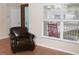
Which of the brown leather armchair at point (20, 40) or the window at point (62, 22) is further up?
the window at point (62, 22)

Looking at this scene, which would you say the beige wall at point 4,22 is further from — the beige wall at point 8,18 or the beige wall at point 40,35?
the beige wall at point 40,35

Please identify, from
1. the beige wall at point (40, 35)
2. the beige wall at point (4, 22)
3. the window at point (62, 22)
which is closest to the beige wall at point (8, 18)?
the beige wall at point (4, 22)

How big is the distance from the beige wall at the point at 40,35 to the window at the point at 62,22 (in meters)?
0.05

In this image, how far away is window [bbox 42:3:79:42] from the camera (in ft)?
4.78

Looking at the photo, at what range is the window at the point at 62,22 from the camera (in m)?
1.46

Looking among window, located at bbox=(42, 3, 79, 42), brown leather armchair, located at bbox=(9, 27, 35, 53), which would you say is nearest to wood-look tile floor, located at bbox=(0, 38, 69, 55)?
brown leather armchair, located at bbox=(9, 27, 35, 53)

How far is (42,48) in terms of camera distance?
1539 millimetres

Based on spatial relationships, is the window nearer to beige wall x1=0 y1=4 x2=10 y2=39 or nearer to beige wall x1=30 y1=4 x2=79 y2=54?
beige wall x1=30 y1=4 x2=79 y2=54

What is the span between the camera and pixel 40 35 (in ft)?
5.09

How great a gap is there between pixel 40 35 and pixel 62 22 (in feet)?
0.99

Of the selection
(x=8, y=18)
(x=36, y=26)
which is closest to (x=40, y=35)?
(x=36, y=26)

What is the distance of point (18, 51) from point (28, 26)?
12.6 inches
